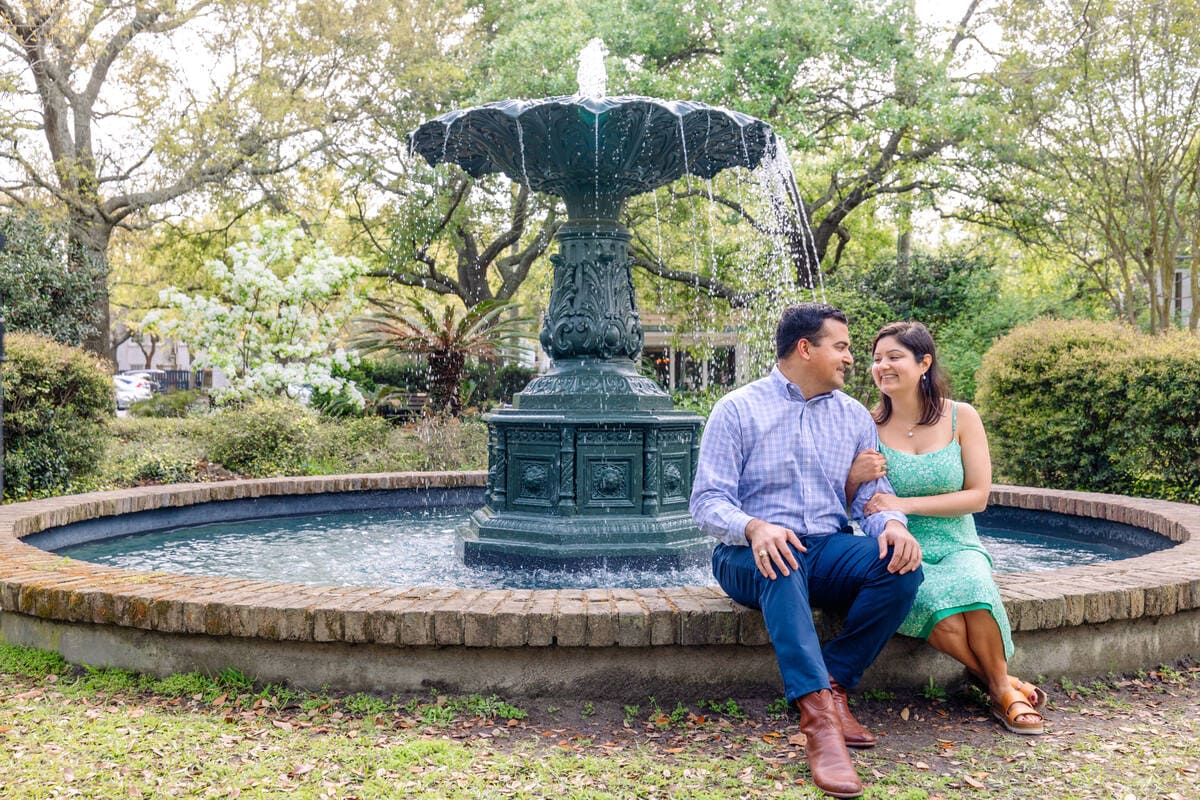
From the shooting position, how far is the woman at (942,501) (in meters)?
3.51

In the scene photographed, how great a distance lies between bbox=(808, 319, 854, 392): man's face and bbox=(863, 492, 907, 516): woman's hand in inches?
17.5

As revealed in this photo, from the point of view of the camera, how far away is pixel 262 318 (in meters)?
17.2

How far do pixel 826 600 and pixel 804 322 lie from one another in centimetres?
105

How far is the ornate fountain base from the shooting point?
588 cm

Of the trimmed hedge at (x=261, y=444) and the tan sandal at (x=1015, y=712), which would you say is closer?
the tan sandal at (x=1015, y=712)

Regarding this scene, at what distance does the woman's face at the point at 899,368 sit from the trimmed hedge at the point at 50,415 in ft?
28.3

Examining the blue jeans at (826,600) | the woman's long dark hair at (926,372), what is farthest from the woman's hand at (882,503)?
the woman's long dark hair at (926,372)

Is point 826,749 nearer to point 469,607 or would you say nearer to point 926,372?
point 469,607

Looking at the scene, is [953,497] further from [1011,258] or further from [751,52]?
[1011,258]

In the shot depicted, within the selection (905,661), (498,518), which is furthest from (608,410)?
(905,661)

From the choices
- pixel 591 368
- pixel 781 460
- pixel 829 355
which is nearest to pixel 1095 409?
pixel 591 368

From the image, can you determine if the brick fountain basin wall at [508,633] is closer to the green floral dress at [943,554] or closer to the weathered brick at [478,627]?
the weathered brick at [478,627]

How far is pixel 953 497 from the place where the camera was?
12.1 feet

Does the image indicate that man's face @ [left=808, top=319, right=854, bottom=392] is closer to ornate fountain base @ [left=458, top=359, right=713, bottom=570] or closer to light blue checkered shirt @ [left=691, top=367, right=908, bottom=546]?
light blue checkered shirt @ [left=691, top=367, right=908, bottom=546]
